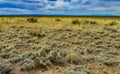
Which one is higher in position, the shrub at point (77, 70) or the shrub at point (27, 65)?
the shrub at point (27, 65)

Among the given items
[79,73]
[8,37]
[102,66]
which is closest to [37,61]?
[79,73]

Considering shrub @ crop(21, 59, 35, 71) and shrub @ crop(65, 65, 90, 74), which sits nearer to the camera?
shrub @ crop(65, 65, 90, 74)

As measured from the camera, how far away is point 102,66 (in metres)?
7.91

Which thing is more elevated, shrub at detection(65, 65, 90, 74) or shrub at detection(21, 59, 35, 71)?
shrub at detection(21, 59, 35, 71)

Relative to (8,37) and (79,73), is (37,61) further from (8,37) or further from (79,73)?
(8,37)

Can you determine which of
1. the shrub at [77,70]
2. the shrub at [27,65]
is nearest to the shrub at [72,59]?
the shrub at [77,70]

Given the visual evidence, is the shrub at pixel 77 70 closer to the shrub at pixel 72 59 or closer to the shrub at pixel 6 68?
the shrub at pixel 72 59

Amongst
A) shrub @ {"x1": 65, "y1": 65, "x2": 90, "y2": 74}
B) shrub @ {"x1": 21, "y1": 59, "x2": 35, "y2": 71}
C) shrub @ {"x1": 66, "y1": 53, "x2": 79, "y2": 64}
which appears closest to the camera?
shrub @ {"x1": 65, "y1": 65, "x2": 90, "y2": 74}

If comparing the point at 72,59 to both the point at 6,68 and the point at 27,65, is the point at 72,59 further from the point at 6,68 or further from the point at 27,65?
the point at 6,68

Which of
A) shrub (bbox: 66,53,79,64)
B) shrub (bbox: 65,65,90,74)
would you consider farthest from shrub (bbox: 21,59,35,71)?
shrub (bbox: 66,53,79,64)

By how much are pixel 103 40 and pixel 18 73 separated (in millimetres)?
6460

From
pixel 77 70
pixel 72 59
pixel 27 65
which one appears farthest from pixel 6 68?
pixel 72 59

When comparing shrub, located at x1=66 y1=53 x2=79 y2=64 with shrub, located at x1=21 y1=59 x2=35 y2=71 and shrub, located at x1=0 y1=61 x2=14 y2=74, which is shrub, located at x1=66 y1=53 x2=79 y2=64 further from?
shrub, located at x1=0 y1=61 x2=14 y2=74

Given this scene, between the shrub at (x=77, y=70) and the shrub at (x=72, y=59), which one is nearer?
the shrub at (x=77, y=70)
